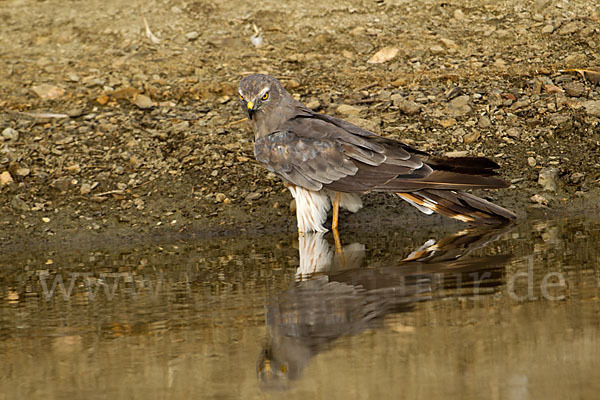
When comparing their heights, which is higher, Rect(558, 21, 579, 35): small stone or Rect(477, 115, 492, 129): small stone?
Rect(558, 21, 579, 35): small stone

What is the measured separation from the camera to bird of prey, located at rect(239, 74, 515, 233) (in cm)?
655

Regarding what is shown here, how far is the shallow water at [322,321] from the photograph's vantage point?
137 inches

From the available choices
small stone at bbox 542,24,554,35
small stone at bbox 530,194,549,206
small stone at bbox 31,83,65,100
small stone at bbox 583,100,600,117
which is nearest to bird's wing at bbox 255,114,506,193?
small stone at bbox 530,194,549,206

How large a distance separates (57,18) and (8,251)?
4.75m

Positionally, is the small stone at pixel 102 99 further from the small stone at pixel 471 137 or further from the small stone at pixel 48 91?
the small stone at pixel 471 137

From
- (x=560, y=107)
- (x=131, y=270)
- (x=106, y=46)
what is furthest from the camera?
(x=106, y=46)

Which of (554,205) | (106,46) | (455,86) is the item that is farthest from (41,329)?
(106,46)

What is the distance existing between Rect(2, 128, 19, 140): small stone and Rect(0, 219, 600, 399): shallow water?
8.54 ft

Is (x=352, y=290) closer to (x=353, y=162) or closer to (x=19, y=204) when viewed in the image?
(x=353, y=162)

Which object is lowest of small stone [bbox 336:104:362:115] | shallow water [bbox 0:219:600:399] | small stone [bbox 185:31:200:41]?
shallow water [bbox 0:219:600:399]

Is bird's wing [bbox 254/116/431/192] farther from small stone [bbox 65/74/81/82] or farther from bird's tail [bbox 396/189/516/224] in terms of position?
small stone [bbox 65/74/81/82]

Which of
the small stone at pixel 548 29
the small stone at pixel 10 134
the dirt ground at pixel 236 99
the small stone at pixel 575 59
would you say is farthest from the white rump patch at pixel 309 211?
the small stone at pixel 548 29

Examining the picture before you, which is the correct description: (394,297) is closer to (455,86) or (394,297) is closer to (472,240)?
(472,240)

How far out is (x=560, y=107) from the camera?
8203mm
